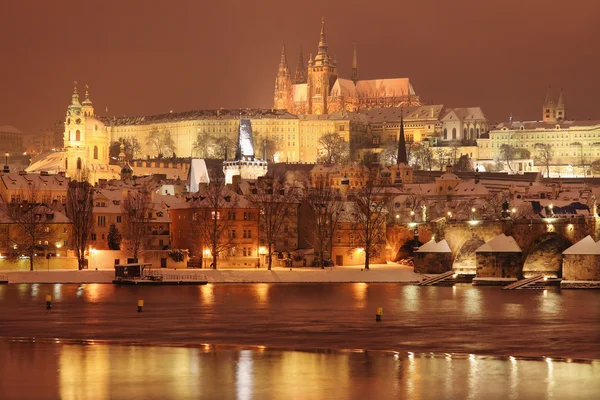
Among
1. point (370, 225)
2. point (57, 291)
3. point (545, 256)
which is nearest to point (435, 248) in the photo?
point (545, 256)

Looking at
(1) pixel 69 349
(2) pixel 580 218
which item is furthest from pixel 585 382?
(2) pixel 580 218

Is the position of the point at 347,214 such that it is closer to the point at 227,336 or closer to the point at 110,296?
the point at 110,296

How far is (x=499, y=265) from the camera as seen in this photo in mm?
68062

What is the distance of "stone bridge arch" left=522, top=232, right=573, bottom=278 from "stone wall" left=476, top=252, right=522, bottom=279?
2.42ft

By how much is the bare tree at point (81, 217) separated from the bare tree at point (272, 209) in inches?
400

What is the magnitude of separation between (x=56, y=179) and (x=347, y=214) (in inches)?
1193

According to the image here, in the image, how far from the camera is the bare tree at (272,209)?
256ft

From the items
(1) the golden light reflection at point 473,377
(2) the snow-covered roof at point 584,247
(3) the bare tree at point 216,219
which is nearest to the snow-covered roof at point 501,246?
(2) the snow-covered roof at point 584,247

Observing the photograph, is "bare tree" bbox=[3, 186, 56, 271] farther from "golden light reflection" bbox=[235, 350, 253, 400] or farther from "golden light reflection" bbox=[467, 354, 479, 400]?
"golden light reflection" bbox=[467, 354, 479, 400]

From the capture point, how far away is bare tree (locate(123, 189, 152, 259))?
76.4 metres

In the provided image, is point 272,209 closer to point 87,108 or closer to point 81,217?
point 81,217

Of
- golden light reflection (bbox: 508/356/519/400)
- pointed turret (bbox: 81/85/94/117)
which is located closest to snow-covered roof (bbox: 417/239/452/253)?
golden light reflection (bbox: 508/356/519/400)

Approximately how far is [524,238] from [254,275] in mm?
15020

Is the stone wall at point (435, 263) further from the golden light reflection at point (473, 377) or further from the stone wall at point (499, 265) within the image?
the golden light reflection at point (473, 377)
